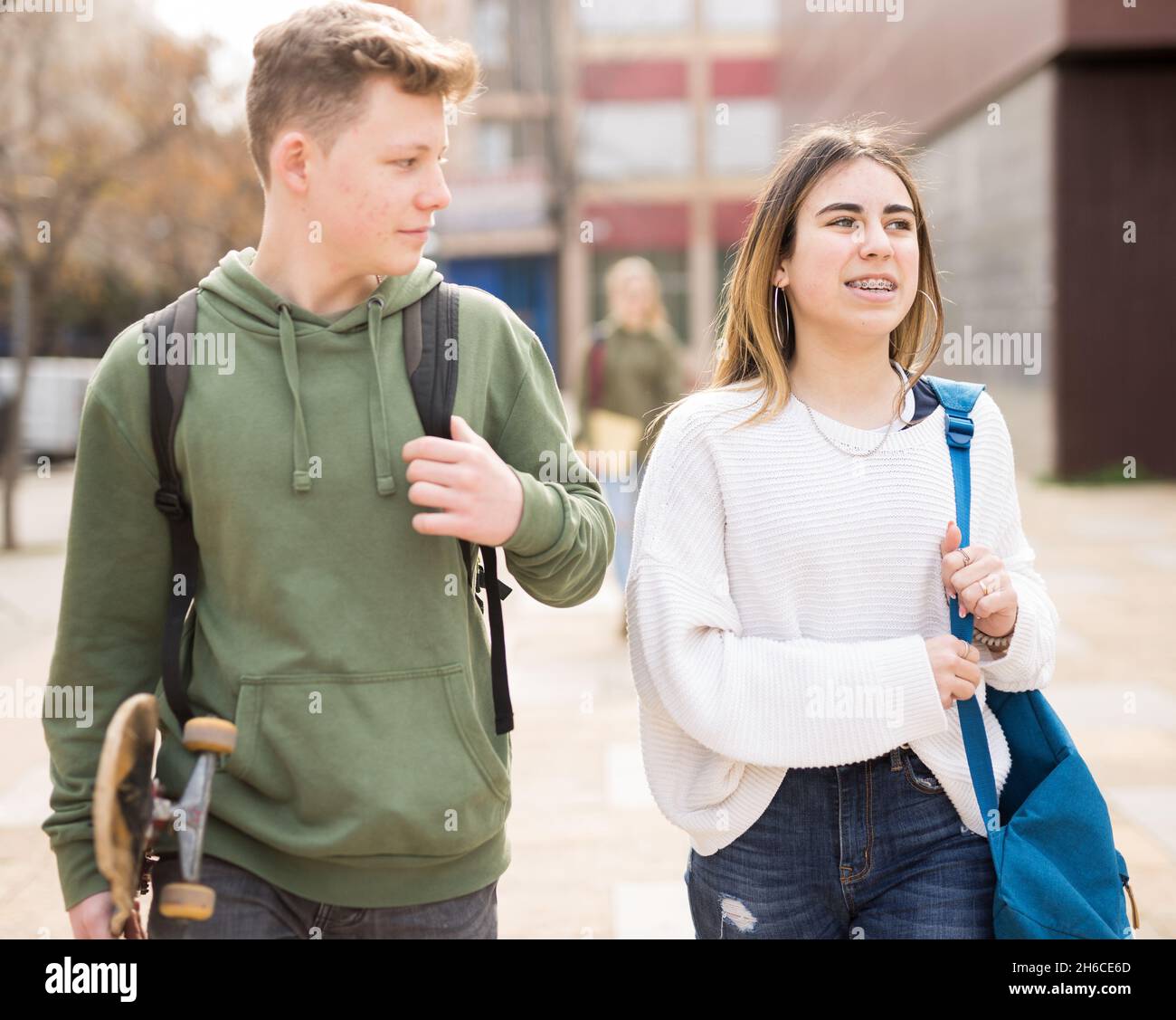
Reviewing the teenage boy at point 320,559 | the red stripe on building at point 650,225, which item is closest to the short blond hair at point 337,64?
the teenage boy at point 320,559

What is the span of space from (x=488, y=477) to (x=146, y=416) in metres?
0.53

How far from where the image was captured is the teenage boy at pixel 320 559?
2.00 m

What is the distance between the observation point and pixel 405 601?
204 cm

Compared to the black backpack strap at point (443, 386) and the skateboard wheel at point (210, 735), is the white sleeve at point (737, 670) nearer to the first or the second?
the black backpack strap at point (443, 386)

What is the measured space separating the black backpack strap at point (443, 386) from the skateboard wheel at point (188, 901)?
477 mm

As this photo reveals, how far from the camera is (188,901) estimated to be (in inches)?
74.7

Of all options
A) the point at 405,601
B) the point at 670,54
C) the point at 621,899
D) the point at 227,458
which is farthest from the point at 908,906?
the point at 670,54

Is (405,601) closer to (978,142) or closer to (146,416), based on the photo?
(146,416)

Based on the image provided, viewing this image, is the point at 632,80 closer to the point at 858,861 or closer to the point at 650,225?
the point at 650,225

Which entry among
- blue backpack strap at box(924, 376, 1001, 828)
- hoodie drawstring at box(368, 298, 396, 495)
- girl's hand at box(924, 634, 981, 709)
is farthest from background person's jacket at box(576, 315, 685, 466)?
hoodie drawstring at box(368, 298, 396, 495)

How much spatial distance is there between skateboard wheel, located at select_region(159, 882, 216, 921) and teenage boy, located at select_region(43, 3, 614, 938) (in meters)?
0.09

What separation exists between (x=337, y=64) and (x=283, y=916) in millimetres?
1211

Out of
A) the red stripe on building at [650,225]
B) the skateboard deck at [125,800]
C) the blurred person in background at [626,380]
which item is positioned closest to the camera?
the skateboard deck at [125,800]

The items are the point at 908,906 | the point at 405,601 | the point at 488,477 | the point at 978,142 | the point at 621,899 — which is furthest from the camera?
the point at 978,142
